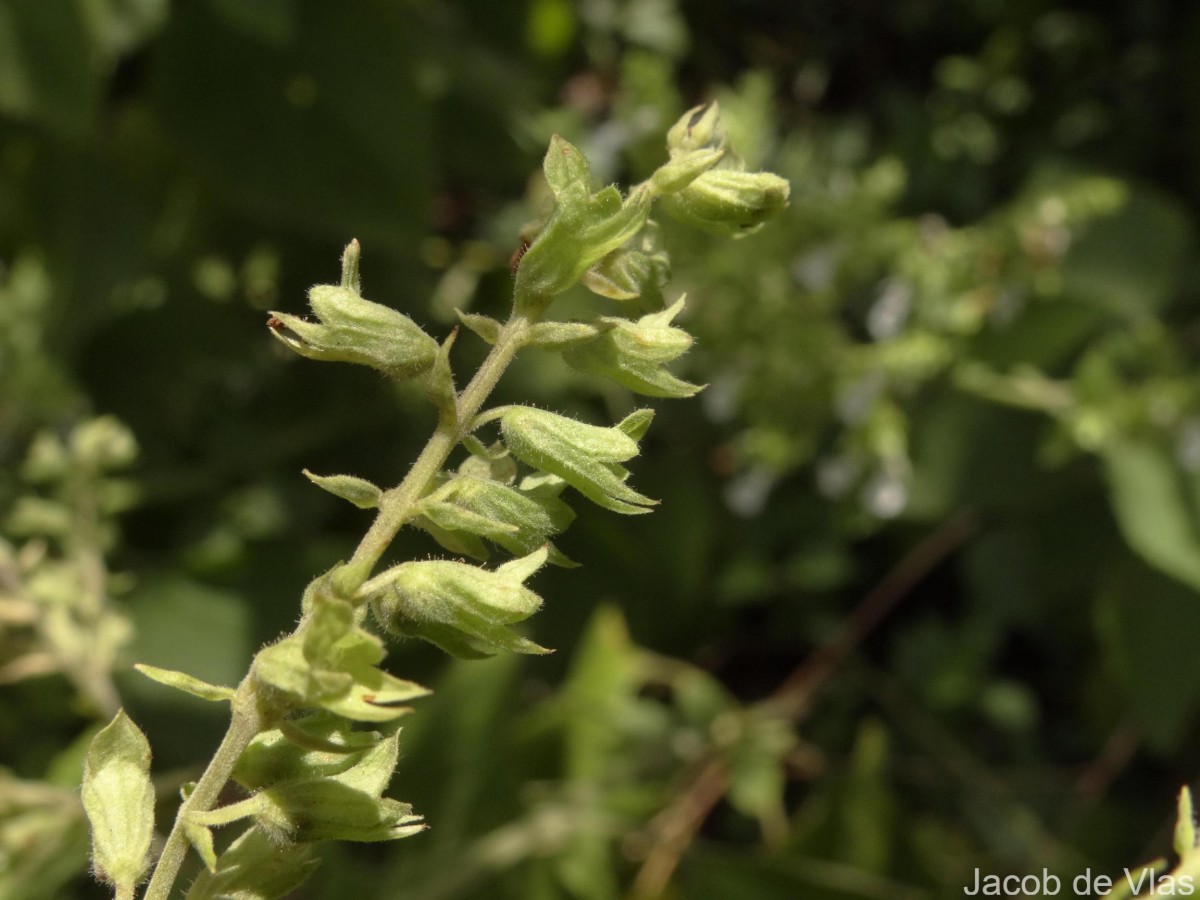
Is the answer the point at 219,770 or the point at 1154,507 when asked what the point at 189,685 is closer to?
the point at 219,770

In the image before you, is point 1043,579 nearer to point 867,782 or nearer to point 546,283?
point 867,782

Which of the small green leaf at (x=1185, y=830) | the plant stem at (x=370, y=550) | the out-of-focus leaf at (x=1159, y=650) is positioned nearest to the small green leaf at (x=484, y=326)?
the plant stem at (x=370, y=550)

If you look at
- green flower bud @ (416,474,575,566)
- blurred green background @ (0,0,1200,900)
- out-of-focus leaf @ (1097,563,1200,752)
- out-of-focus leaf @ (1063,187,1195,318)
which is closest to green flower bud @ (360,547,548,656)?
green flower bud @ (416,474,575,566)

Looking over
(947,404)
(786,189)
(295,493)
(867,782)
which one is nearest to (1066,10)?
(947,404)

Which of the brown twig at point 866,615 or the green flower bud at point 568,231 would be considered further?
the brown twig at point 866,615

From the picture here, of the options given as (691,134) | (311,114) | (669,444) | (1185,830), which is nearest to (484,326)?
(691,134)

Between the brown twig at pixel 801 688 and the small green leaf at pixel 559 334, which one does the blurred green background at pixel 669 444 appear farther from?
the small green leaf at pixel 559 334
